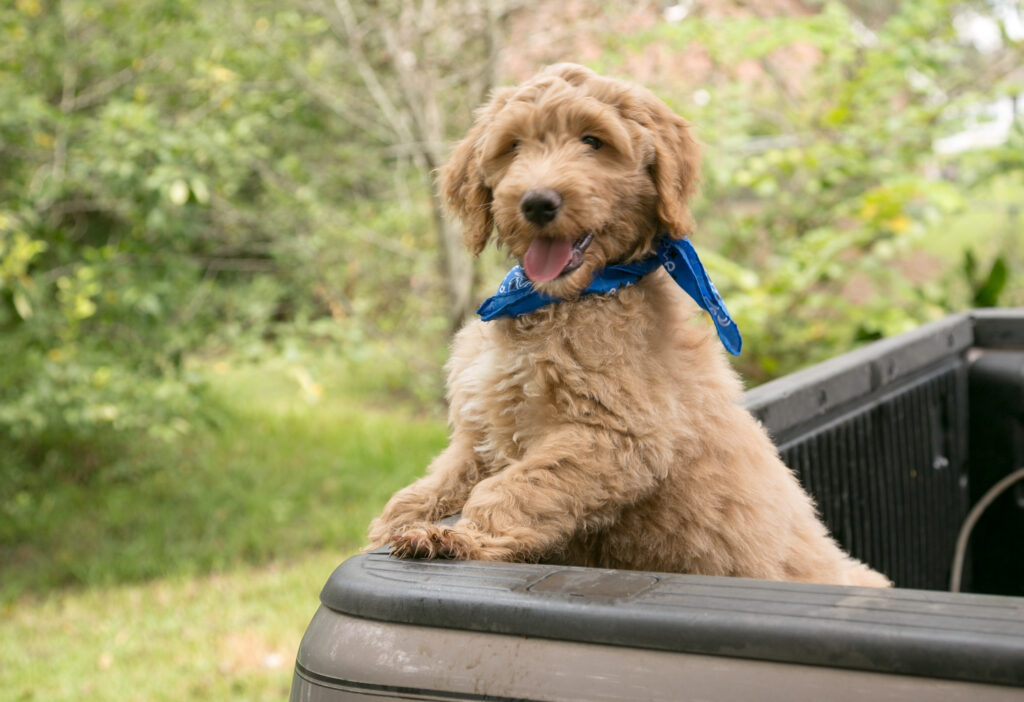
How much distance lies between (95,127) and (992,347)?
4610mm

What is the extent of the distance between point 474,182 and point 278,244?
4.72 m

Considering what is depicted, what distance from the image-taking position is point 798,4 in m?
9.36

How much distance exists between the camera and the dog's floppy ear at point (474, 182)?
2.38m

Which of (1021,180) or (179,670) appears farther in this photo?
(1021,180)

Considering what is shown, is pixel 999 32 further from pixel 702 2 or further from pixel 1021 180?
pixel 702 2

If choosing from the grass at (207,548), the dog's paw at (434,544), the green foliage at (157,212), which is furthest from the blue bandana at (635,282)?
the green foliage at (157,212)

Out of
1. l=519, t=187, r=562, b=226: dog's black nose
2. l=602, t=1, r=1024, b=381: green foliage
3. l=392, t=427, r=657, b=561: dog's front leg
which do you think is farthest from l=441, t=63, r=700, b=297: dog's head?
l=602, t=1, r=1024, b=381: green foliage

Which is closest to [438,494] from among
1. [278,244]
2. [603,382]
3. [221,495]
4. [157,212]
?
[603,382]

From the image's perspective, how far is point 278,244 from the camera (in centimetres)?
689

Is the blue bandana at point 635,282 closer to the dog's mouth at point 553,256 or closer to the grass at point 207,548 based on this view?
the dog's mouth at point 553,256

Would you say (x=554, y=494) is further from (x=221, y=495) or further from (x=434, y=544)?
(x=221, y=495)

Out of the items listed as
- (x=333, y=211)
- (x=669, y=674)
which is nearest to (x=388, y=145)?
(x=333, y=211)

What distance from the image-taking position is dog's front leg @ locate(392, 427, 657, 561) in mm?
1874

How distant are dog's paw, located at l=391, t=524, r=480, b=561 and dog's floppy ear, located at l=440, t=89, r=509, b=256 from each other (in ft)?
2.77
